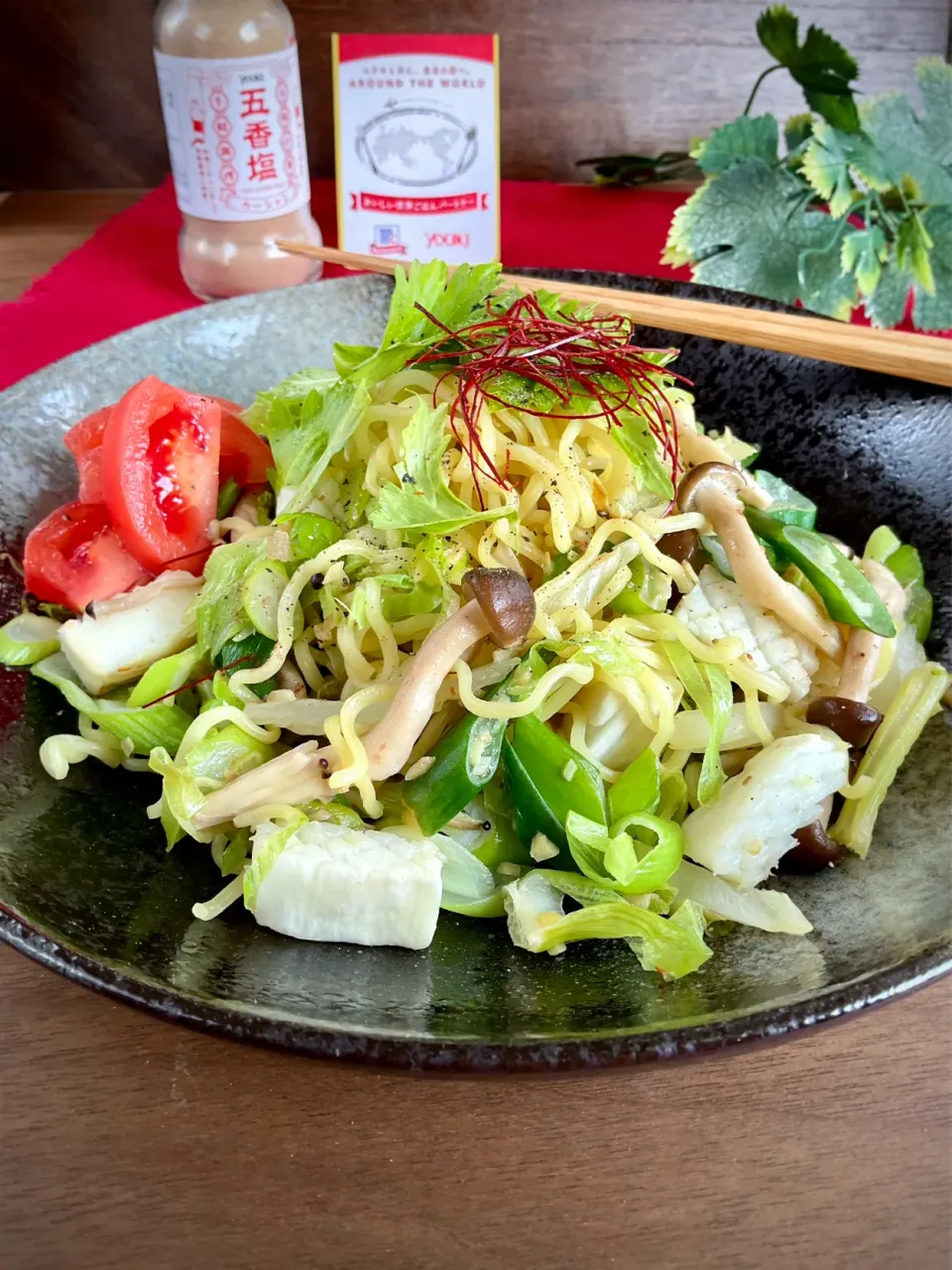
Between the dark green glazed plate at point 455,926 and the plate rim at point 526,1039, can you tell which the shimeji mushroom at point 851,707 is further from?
the plate rim at point 526,1039

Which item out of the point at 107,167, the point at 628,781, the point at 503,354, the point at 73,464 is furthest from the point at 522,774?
the point at 107,167

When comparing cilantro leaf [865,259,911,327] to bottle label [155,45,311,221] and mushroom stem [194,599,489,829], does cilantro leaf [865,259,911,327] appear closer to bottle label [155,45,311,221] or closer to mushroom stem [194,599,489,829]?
bottle label [155,45,311,221]

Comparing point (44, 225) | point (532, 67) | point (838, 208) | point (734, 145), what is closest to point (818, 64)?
point (734, 145)

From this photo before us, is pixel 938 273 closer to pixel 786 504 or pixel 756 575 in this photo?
pixel 786 504

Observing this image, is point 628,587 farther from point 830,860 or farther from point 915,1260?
point 915,1260

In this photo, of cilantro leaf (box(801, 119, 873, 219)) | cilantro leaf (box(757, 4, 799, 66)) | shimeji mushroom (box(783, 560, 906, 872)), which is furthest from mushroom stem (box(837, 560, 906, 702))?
cilantro leaf (box(757, 4, 799, 66))
